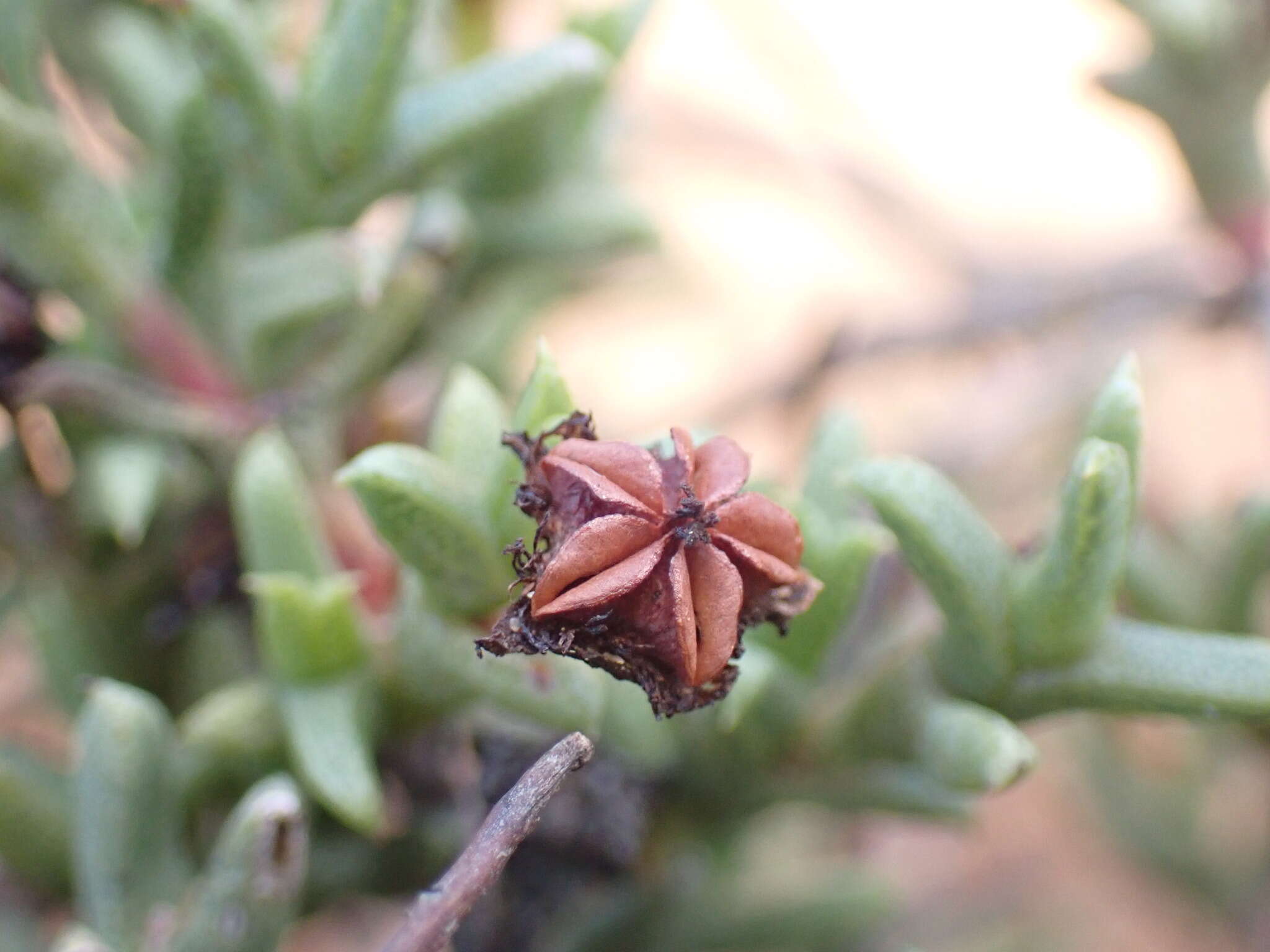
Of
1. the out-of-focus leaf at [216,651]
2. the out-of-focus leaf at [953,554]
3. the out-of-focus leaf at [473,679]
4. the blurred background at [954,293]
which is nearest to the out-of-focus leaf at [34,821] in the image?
the out-of-focus leaf at [216,651]

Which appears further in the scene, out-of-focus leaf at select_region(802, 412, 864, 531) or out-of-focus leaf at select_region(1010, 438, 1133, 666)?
out-of-focus leaf at select_region(802, 412, 864, 531)

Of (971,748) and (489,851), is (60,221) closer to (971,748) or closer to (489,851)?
(489,851)

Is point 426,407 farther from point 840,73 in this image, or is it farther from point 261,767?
point 840,73

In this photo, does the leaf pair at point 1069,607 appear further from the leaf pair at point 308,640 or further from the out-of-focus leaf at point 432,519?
the leaf pair at point 308,640

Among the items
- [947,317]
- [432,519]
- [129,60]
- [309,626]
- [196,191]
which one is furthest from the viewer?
[947,317]

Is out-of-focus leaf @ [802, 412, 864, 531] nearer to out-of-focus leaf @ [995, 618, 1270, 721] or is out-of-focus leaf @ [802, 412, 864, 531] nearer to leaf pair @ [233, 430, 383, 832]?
out-of-focus leaf @ [995, 618, 1270, 721]

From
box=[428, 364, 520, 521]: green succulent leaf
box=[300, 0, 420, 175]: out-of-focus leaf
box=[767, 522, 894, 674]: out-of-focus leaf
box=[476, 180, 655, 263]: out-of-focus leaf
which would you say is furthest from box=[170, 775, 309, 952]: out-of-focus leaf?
box=[476, 180, 655, 263]: out-of-focus leaf

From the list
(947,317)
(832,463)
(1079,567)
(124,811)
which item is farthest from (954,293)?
(124,811)

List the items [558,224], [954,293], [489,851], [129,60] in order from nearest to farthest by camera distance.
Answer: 1. [489,851]
2. [129,60]
3. [558,224]
4. [954,293]
